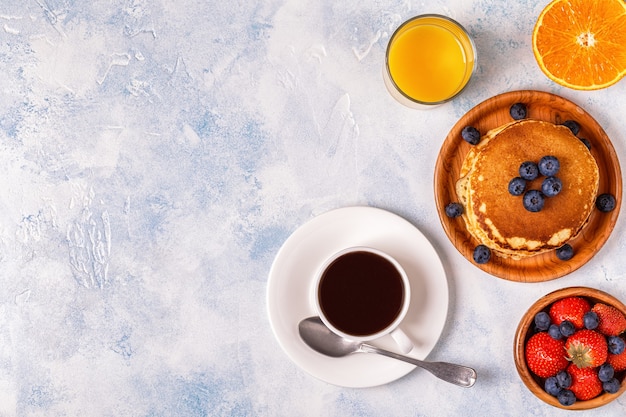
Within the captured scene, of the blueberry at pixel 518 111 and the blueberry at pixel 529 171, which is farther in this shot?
the blueberry at pixel 518 111

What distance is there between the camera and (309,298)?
142 centimetres

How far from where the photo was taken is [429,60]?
1.40 metres

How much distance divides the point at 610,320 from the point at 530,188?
0.39m

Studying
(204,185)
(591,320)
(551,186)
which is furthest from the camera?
(204,185)

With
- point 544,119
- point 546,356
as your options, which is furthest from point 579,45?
point 546,356

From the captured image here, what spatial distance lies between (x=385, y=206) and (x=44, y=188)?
852 mm

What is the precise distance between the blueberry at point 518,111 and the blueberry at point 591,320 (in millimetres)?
487

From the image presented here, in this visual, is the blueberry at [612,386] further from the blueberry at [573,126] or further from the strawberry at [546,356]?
the blueberry at [573,126]

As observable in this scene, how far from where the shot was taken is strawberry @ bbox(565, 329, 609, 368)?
136 centimetres

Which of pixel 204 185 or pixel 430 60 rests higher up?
pixel 430 60

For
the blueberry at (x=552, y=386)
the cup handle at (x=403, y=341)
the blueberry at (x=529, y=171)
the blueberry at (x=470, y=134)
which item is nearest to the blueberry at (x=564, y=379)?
the blueberry at (x=552, y=386)

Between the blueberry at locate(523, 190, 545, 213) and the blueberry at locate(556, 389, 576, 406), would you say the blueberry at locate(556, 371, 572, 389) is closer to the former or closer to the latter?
the blueberry at locate(556, 389, 576, 406)

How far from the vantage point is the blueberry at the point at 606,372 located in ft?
4.47

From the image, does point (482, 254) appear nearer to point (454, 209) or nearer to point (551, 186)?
point (454, 209)
